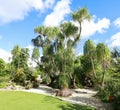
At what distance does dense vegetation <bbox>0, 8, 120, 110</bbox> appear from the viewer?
17.1 metres

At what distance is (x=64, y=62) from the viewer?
18.6 meters

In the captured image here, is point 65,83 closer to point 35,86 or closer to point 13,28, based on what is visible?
point 35,86

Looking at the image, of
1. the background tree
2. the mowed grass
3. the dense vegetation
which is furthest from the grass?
the mowed grass

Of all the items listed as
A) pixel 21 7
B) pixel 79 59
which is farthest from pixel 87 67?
pixel 21 7

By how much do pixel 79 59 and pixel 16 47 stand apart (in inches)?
281

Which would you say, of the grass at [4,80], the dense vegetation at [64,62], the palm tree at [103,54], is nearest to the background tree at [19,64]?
the dense vegetation at [64,62]

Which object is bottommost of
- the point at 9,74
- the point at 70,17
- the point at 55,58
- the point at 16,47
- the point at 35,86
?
the point at 35,86

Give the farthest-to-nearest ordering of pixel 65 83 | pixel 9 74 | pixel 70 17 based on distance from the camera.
→ pixel 9 74
pixel 70 17
pixel 65 83

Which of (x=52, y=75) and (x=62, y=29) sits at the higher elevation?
(x=62, y=29)

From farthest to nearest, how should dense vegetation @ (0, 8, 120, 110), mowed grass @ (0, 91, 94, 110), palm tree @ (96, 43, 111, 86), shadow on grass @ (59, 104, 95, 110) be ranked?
dense vegetation @ (0, 8, 120, 110) < palm tree @ (96, 43, 111, 86) < shadow on grass @ (59, 104, 95, 110) < mowed grass @ (0, 91, 94, 110)

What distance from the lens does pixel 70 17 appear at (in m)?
18.3

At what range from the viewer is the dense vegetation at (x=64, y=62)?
56.1 ft

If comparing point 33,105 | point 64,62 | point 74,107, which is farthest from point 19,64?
point 74,107

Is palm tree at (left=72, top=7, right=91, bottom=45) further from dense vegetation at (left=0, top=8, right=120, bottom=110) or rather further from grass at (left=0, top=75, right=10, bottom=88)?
grass at (left=0, top=75, right=10, bottom=88)
